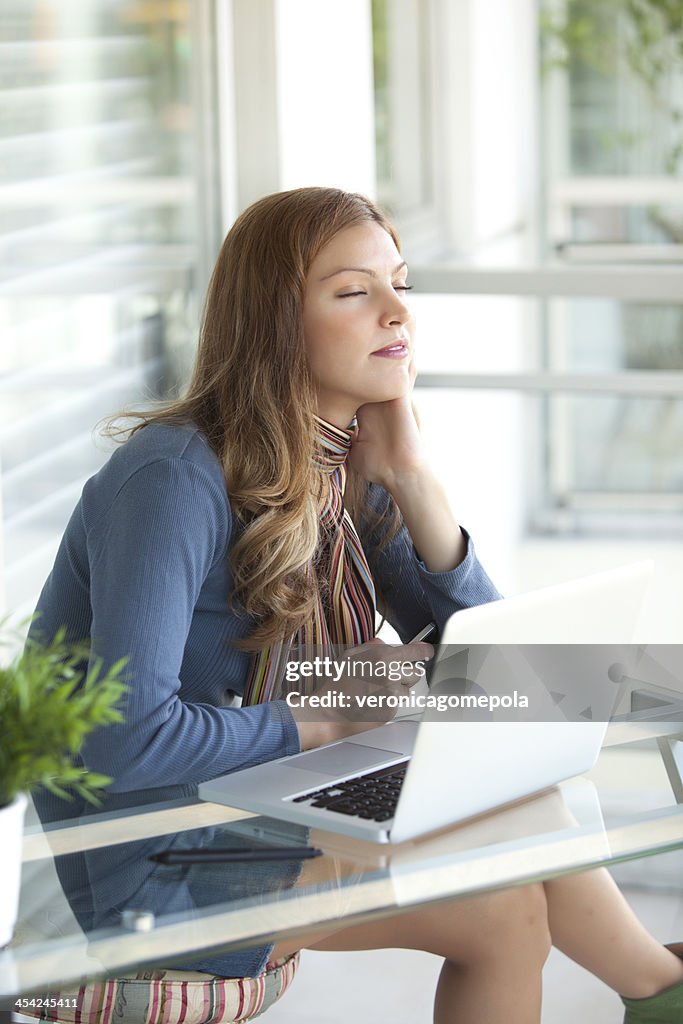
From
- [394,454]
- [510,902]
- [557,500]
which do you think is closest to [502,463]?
[557,500]

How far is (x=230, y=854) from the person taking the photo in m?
1.01

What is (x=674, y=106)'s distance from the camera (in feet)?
15.0

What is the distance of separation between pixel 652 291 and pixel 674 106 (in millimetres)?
2575

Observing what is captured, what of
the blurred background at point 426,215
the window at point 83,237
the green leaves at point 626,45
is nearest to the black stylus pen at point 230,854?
the blurred background at point 426,215

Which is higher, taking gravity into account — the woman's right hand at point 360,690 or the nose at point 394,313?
the nose at point 394,313

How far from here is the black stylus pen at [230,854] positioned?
3.31ft

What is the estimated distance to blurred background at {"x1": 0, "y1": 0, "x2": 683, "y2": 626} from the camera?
213 cm

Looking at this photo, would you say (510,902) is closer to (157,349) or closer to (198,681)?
(198,681)

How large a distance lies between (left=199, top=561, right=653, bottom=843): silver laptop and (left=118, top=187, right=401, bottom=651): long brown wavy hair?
226 millimetres

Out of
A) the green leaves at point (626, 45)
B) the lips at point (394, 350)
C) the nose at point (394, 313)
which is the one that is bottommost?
the lips at point (394, 350)

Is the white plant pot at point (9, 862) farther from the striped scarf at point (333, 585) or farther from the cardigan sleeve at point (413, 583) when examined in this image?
the cardigan sleeve at point (413, 583)

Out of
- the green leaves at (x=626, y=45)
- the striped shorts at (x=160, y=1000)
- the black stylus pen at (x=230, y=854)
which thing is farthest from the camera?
the green leaves at (x=626, y=45)

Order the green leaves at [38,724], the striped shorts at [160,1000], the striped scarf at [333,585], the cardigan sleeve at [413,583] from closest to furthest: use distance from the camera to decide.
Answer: the green leaves at [38,724], the striped shorts at [160,1000], the striped scarf at [333,585], the cardigan sleeve at [413,583]

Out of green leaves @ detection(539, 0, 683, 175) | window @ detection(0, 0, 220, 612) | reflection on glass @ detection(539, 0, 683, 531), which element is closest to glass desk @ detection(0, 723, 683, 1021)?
window @ detection(0, 0, 220, 612)
